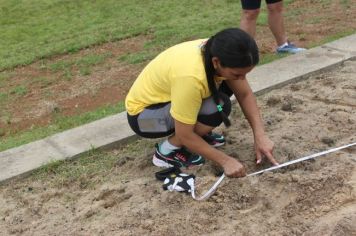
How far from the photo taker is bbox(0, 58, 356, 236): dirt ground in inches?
111

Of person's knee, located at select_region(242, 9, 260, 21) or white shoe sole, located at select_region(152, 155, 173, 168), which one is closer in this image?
white shoe sole, located at select_region(152, 155, 173, 168)

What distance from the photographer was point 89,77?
19.1 ft

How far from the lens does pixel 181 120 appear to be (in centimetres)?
292

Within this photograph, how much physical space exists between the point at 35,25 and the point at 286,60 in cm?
567

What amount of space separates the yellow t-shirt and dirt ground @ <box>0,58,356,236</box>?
489 millimetres

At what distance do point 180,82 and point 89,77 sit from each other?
309 cm

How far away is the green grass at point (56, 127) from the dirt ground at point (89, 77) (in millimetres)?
167

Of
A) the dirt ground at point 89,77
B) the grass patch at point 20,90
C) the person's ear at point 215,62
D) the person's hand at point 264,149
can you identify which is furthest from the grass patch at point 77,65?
the person's ear at point 215,62

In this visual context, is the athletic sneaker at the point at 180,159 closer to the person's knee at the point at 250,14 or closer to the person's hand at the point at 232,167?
the person's hand at the point at 232,167

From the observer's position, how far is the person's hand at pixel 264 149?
10.5 ft

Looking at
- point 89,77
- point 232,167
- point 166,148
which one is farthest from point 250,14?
point 232,167

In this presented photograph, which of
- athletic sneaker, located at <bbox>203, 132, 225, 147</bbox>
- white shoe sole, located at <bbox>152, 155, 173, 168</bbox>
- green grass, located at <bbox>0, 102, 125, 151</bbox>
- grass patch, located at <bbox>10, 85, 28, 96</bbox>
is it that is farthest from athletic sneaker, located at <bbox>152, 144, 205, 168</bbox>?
grass patch, located at <bbox>10, 85, 28, 96</bbox>

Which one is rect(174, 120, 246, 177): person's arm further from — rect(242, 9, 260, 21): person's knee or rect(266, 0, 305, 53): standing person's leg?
rect(266, 0, 305, 53): standing person's leg

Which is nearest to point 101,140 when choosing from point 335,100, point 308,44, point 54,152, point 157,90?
point 54,152
